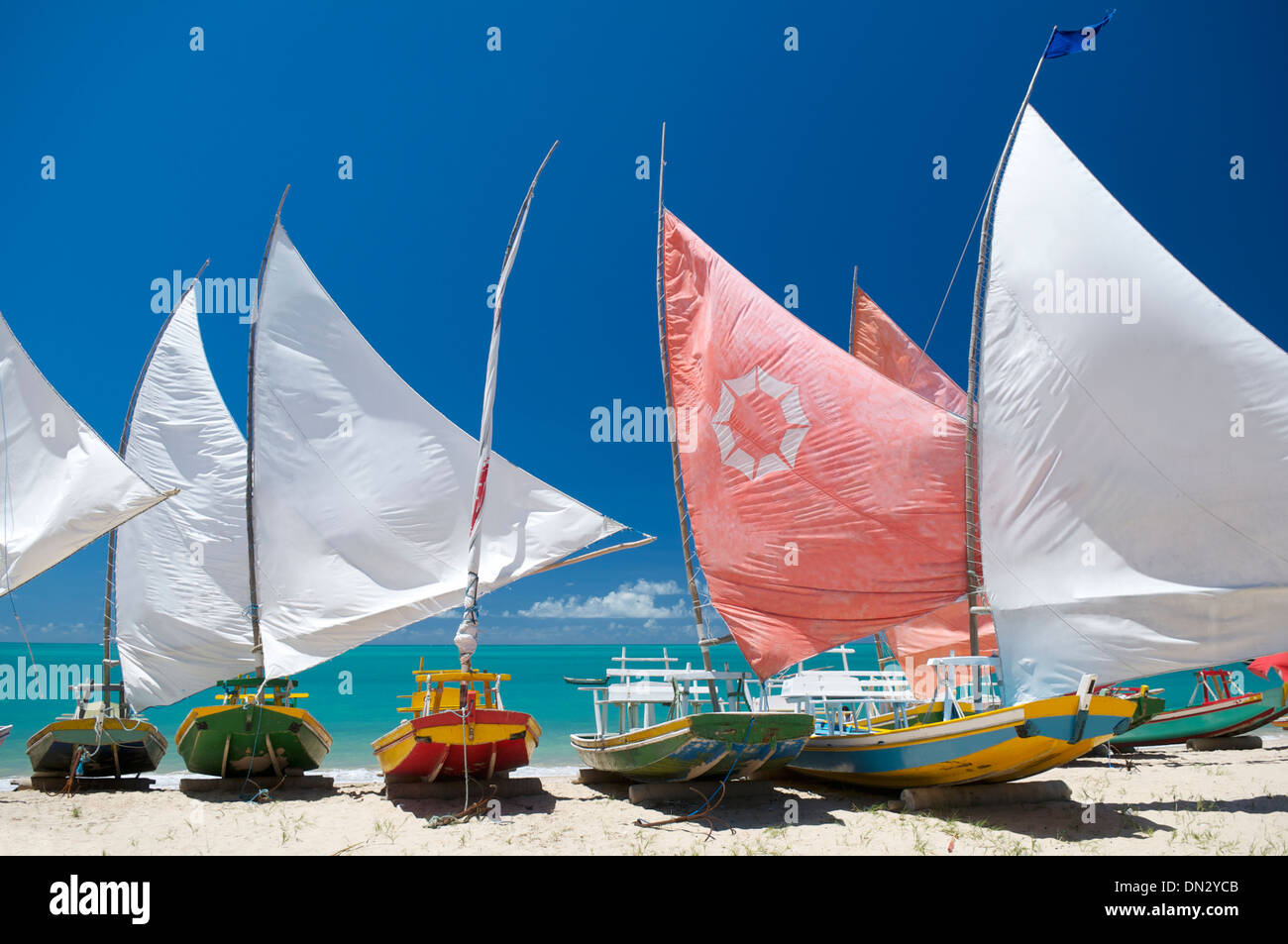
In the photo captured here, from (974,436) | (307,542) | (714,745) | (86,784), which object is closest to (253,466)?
(307,542)

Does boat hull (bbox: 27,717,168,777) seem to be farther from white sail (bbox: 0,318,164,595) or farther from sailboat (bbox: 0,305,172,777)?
white sail (bbox: 0,318,164,595)

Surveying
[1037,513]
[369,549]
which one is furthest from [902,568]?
[369,549]

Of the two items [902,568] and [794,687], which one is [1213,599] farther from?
[794,687]

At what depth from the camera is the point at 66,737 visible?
53.0ft

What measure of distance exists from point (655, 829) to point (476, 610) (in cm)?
465

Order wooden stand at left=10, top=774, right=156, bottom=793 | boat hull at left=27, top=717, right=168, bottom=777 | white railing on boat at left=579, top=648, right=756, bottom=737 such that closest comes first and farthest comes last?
white railing on boat at left=579, top=648, right=756, bottom=737
wooden stand at left=10, top=774, right=156, bottom=793
boat hull at left=27, top=717, right=168, bottom=777

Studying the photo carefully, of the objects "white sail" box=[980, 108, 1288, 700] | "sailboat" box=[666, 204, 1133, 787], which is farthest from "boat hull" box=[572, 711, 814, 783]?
"white sail" box=[980, 108, 1288, 700]

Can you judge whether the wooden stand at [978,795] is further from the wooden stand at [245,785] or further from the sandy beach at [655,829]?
the wooden stand at [245,785]

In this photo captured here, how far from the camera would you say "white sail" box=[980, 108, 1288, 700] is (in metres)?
12.2

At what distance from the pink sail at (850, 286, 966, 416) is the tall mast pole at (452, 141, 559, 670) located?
10.4m

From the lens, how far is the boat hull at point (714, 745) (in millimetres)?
12250

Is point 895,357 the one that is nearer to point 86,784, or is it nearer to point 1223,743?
point 1223,743
